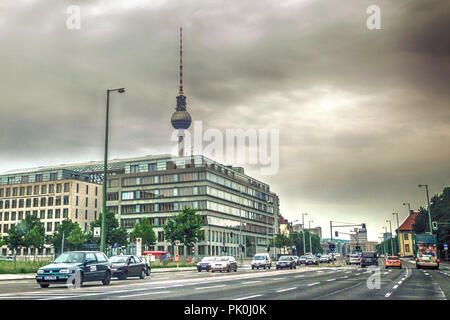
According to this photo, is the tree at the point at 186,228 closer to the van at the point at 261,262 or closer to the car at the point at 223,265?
the van at the point at 261,262

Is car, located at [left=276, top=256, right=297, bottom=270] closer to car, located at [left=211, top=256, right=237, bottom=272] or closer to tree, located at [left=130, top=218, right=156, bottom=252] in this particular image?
car, located at [left=211, top=256, right=237, bottom=272]

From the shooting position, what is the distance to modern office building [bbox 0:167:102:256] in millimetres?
118625

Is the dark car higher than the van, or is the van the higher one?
the dark car

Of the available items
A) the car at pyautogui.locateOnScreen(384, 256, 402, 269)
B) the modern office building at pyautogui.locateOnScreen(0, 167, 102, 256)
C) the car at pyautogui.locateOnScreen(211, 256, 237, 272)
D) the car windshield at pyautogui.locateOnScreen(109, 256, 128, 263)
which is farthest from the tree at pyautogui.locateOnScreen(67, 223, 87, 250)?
the car windshield at pyautogui.locateOnScreen(109, 256, 128, 263)

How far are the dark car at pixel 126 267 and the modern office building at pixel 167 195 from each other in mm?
71389

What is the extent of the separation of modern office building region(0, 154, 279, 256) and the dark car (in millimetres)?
71389

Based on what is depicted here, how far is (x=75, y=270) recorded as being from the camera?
65.7 ft

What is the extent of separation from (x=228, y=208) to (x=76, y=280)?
9785cm

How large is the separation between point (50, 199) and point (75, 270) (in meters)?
107

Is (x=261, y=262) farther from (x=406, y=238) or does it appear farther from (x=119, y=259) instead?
(x=406, y=238)

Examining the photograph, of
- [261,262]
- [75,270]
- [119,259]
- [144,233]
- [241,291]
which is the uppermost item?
[144,233]

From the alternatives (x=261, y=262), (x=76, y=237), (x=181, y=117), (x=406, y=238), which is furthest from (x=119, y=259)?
(x=406, y=238)

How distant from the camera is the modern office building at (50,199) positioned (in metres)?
119
